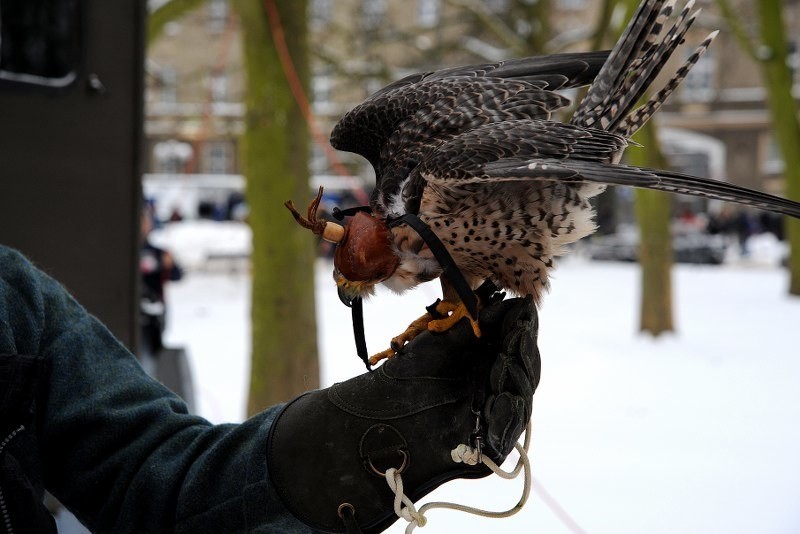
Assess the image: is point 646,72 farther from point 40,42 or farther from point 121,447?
point 40,42

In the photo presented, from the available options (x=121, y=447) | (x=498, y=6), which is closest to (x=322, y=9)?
(x=498, y=6)

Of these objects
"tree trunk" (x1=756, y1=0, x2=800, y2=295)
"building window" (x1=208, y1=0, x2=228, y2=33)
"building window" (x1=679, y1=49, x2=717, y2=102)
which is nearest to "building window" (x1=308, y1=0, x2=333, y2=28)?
"building window" (x1=208, y1=0, x2=228, y2=33)

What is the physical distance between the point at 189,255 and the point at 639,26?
14.1 metres

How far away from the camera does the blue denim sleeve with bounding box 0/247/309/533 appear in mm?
1408

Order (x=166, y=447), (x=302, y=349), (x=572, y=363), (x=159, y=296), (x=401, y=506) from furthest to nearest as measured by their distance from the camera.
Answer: (x=572, y=363) → (x=159, y=296) → (x=302, y=349) → (x=166, y=447) → (x=401, y=506)

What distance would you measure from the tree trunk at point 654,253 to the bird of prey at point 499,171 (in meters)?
6.69

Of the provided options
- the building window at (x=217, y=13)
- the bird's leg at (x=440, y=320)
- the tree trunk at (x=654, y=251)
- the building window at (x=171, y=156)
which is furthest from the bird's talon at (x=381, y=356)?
the building window at (x=171, y=156)

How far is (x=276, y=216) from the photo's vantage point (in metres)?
4.55

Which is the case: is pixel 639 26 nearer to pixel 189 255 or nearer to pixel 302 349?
pixel 302 349

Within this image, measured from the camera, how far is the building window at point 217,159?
27.6 metres

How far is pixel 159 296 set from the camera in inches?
249

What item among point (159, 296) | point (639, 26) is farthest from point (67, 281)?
point (159, 296)

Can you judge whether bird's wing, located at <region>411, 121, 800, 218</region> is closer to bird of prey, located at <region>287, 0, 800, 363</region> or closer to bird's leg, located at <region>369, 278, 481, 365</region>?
bird of prey, located at <region>287, 0, 800, 363</region>

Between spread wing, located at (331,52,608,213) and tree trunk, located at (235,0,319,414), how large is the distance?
2.78m
